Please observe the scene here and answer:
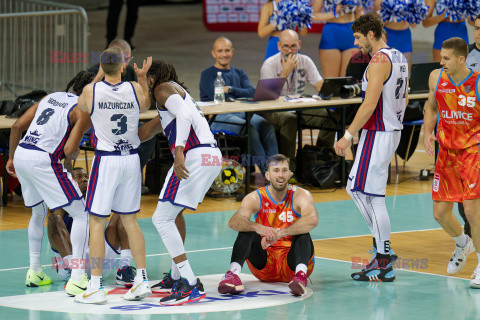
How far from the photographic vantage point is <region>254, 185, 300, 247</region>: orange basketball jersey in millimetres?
7590

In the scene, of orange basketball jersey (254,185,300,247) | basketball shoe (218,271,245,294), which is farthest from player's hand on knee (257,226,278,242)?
basketball shoe (218,271,245,294)

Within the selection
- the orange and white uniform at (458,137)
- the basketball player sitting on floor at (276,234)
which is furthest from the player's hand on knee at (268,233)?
the orange and white uniform at (458,137)

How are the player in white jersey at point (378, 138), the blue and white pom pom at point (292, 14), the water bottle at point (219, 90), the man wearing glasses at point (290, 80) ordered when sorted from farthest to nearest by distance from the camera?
the blue and white pom pom at point (292, 14) → the man wearing glasses at point (290, 80) → the water bottle at point (219, 90) → the player in white jersey at point (378, 138)

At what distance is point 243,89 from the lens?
467 inches

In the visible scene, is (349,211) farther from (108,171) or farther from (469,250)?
(108,171)

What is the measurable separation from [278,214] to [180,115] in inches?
46.7

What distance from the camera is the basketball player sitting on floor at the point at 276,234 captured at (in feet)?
24.0

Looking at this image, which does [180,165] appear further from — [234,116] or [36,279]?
[234,116]

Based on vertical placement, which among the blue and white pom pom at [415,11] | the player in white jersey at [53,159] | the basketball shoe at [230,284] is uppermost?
the blue and white pom pom at [415,11]

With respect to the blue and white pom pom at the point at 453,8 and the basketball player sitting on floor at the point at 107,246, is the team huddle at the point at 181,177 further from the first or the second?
the blue and white pom pom at the point at 453,8

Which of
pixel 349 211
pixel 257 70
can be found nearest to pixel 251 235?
pixel 349 211

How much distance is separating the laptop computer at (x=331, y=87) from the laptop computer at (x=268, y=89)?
52cm

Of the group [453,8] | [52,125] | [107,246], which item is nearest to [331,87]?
[453,8]

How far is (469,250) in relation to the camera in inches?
320
